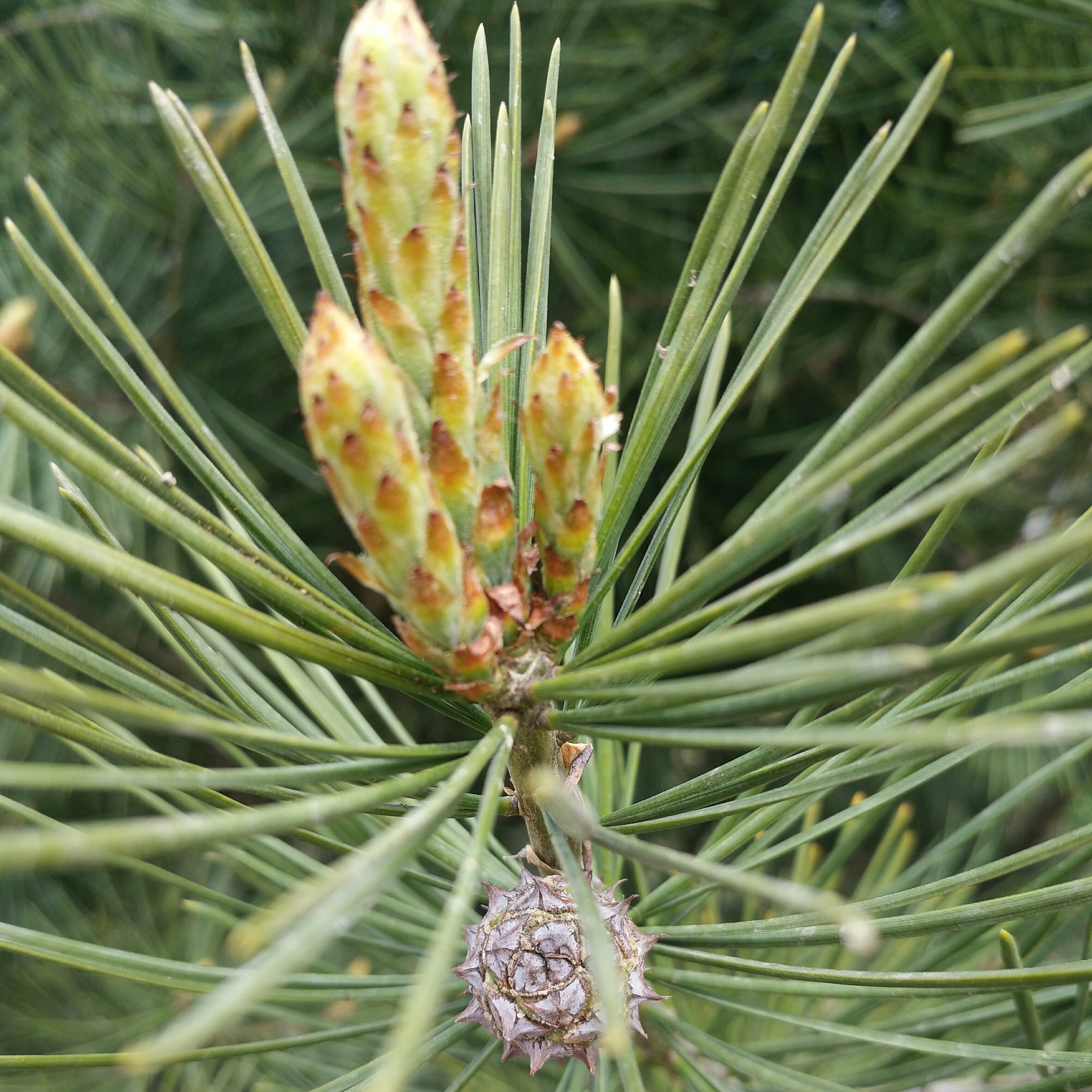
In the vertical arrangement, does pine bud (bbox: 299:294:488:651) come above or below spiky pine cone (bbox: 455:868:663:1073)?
above

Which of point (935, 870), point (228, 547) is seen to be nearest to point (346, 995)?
point (228, 547)

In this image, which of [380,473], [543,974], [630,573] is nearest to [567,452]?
[380,473]

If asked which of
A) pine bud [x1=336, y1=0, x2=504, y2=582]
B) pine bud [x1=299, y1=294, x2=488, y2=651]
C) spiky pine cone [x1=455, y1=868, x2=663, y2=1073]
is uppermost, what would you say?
pine bud [x1=336, y1=0, x2=504, y2=582]

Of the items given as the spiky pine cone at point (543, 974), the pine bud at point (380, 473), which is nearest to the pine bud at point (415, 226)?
the pine bud at point (380, 473)

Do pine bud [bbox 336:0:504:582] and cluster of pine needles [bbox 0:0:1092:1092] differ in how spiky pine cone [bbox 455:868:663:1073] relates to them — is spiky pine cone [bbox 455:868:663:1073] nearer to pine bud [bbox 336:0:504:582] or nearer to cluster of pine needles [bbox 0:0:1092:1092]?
cluster of pine needles [bbox 0:0:1092:1092]

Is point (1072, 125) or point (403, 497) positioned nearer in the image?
point (403, 497)

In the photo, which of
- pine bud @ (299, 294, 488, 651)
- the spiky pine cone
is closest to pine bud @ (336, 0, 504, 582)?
pine bud @ (299, 294, 488, 651)

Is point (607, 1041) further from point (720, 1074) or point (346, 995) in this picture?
point (720, 1074)
